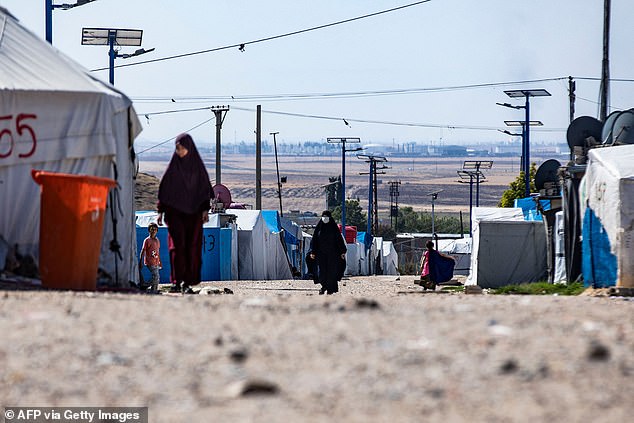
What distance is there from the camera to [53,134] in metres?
12.1

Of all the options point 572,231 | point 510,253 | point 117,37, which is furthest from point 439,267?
point 117,37

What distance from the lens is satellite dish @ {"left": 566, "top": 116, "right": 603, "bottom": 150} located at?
22.8 m

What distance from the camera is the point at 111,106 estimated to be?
12.5m

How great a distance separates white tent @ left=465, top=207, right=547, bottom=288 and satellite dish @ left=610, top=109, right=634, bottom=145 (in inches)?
166

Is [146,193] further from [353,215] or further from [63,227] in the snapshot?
[353,215]

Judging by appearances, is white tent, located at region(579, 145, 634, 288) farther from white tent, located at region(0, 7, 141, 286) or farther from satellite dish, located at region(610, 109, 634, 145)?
white tent, located at region(0, 7, 141, 286)

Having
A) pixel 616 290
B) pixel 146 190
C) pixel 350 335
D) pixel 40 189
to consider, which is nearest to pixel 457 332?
pixel 350 335

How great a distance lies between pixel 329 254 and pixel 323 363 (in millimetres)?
11291

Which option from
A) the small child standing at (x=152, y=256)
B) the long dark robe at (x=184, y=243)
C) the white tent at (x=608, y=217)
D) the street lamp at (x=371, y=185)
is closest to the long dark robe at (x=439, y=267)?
the white tent at (x=608, y=217)

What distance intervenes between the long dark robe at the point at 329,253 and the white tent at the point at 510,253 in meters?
8.42

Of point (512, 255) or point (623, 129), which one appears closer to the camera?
point (623, 129)

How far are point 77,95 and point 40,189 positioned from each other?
3.53 ft

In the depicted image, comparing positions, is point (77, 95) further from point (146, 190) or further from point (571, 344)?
point (146, 190)

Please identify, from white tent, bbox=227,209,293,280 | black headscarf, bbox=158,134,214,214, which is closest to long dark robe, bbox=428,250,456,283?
white tent, bbox=227,209,293,280
